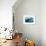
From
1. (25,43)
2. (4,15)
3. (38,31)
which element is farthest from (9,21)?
(38,31)

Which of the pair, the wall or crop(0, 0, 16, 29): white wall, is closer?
crop(0, 0, 16, 29): white wall

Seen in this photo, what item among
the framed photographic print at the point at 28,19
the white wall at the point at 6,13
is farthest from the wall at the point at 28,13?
the white wall at the point at 6,13

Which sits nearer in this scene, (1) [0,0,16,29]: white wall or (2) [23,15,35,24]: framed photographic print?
(1) [0,0,16,29]: white wall

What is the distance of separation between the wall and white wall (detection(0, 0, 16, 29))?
1.01m

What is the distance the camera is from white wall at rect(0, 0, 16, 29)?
12.3 feet

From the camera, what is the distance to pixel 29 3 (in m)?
4.86

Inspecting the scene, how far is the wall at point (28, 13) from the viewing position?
4848 mm

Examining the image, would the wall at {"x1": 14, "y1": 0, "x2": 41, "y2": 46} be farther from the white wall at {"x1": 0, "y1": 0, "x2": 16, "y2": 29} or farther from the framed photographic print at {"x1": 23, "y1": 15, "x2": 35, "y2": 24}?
the white wall at {"x1": 0, "y1": 0, "x2": 16, "y2": 29}

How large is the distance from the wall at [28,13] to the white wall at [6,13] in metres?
1.01

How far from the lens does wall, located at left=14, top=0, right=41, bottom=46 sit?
485cm

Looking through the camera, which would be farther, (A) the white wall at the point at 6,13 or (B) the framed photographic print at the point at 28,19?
(B) the framed photographic print at the point at 28,19

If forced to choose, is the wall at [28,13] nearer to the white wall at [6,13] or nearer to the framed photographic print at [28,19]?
the framed photographic print at [28,19]

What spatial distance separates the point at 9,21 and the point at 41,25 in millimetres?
1599

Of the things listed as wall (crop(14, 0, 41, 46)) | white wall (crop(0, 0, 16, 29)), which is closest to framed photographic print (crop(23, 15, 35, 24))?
wall (crop(14, 0, 41, 46))
